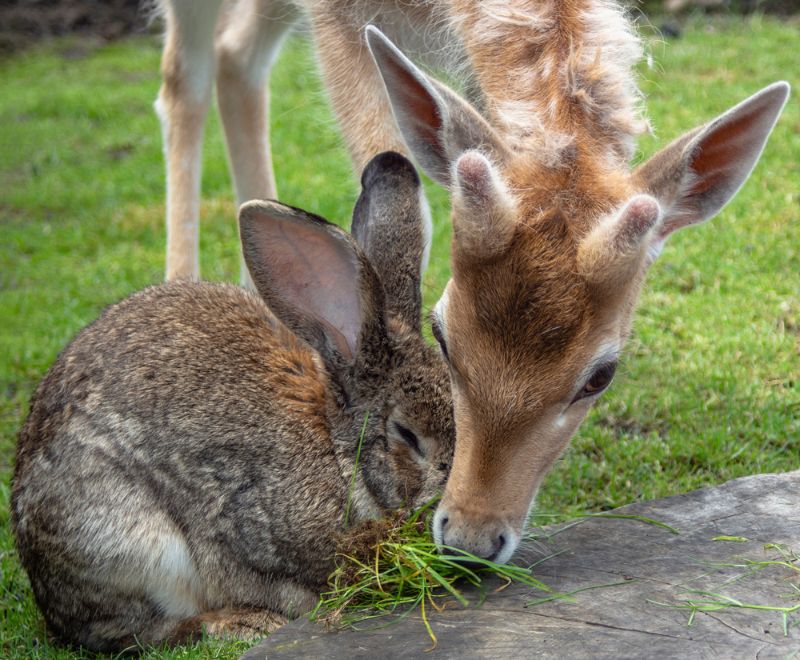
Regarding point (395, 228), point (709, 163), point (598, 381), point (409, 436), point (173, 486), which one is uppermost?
point (709, 163)

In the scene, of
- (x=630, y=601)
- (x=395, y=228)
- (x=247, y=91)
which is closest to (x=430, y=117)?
(x=395, y=228)

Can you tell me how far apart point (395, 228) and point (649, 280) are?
3102 millimetres

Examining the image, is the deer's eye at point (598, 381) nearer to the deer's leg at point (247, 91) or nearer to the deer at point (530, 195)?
the deer at point (530, 195)

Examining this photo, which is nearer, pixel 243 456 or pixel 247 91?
pixel 243 456

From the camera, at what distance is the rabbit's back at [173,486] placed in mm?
4043

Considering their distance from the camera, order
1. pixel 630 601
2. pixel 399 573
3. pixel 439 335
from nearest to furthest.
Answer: pixel 630 601
pixel 399 573
pixel 439 335

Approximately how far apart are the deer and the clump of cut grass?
0.10 m

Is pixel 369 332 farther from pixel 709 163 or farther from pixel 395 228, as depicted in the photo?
pixel 709 163

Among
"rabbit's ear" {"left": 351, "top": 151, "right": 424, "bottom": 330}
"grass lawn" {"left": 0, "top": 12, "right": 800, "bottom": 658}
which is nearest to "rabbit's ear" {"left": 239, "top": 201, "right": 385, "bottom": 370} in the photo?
"rabbit's ear" {"left": 351, "top": 151, "right": 424, "bottom": 330}

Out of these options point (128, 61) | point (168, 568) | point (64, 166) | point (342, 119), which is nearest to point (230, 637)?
point (168, 568)

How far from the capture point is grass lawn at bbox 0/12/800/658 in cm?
528

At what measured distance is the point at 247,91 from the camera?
728 centimetres

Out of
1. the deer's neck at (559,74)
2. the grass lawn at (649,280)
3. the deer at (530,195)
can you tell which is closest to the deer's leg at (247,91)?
the grass lawn at (649,280)

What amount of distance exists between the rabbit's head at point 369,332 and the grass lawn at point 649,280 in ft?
2.72
